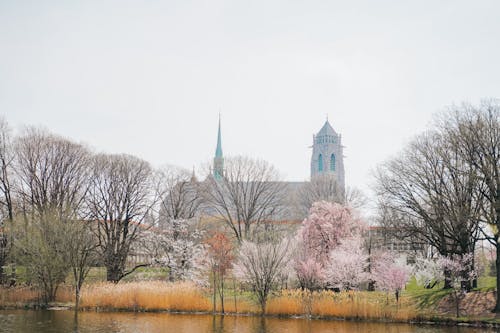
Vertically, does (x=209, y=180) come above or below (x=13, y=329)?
above

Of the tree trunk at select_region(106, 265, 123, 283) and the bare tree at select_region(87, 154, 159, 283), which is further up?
the bare tree at select_region(87, 154, 159, 283)

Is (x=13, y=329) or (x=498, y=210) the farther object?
(x=498, y=210)

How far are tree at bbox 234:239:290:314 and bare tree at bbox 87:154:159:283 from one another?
45.6ft

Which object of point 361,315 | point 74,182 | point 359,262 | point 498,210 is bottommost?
point 361,315

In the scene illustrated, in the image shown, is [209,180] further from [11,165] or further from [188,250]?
[11,165]

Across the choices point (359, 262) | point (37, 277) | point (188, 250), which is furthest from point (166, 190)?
point (359, 262)

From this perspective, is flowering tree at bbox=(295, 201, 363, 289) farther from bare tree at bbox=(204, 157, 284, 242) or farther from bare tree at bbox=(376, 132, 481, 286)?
bare tree at bbox=(204, 157, 284, 242)

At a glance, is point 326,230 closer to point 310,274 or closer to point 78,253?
point 310,274

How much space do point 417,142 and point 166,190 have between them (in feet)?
Answer: 76.2

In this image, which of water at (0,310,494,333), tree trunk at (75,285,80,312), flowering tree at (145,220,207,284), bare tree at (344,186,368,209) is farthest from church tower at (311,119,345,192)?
water at (0,310,494,333)

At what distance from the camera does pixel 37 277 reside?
31516 millimetres

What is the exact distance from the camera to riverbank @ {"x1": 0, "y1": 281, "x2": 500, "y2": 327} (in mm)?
26578

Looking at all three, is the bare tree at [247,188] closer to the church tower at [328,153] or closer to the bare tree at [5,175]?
the bare tree at [5,175]

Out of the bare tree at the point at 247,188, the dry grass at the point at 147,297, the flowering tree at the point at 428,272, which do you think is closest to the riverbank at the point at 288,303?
the dry grass at the point at 147,297
